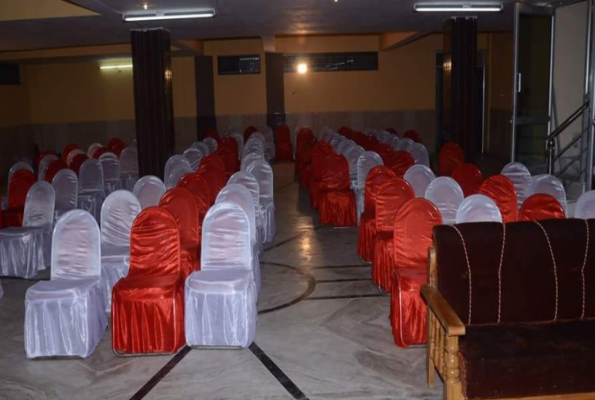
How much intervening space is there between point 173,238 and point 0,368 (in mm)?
1684

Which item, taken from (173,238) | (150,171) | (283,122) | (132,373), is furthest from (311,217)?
(283,122)

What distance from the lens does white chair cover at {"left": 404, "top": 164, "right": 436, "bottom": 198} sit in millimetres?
7711

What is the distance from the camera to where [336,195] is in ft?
31.9

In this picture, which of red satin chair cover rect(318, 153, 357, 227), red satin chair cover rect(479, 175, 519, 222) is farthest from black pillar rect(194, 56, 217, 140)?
red satin chair cover rect(479, 175, 519, 222)

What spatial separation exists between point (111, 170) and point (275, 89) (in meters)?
9.62

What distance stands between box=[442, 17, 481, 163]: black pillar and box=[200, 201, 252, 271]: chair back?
299 inches

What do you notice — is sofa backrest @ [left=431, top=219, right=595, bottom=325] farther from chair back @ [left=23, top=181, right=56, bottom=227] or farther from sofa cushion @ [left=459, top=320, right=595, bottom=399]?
chair back @ [left=23, top=181, right=56, bottom=227]

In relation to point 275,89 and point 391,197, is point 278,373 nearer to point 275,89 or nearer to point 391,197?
point 391,197

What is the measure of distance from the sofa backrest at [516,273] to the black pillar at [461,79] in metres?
7.89

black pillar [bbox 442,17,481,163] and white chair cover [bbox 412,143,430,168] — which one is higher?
black pillar [bbox 442,17,481,163]

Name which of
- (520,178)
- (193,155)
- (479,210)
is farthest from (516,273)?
(193,155)

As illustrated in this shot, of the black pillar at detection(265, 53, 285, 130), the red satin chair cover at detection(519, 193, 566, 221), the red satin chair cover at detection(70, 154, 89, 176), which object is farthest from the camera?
the black pillar at detection(265, 53, 285, 130)

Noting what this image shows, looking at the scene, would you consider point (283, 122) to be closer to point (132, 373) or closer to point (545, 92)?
point (545, 92)

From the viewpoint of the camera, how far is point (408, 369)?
4.83 m
